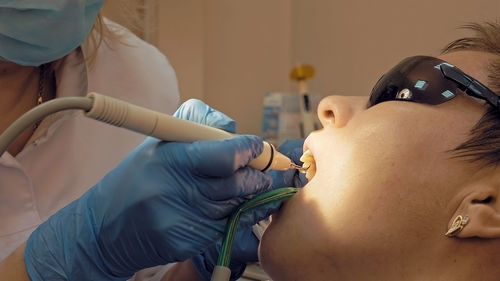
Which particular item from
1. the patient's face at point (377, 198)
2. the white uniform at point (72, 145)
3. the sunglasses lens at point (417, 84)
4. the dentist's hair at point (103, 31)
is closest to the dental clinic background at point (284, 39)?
the dentist's hair at point (103, 31)

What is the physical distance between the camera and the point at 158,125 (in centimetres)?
90

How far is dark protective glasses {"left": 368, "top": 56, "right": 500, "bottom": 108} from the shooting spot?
101 cm

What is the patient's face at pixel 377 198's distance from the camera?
0.99 m

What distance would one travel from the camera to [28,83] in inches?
57.9

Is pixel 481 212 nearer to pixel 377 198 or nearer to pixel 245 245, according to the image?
pixel 377 198

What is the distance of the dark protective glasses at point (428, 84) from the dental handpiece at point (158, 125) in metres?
0.25

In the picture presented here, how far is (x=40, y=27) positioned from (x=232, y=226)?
0.64 meters

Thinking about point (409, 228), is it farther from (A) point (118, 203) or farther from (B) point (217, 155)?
(A) point (118, 203)

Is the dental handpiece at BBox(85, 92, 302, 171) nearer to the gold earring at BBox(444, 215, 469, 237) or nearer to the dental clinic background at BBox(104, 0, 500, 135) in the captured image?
the gold earring at BBox(444, 215, 469, 237)

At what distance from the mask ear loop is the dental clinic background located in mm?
1492

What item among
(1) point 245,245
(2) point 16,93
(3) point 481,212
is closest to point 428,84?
(3) point 481,212

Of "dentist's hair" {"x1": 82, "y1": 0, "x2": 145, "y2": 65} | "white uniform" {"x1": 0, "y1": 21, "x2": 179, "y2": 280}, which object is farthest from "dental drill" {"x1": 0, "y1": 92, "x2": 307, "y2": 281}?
"dentist's hair" {"x1": 82, "y1": 0, "x2": 145, "y2": 65}

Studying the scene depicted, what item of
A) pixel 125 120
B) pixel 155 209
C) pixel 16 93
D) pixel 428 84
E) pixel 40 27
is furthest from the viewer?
pixel 16 93

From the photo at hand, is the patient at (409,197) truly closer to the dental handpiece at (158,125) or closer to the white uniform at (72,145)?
the dental handpiece at (158,125)
